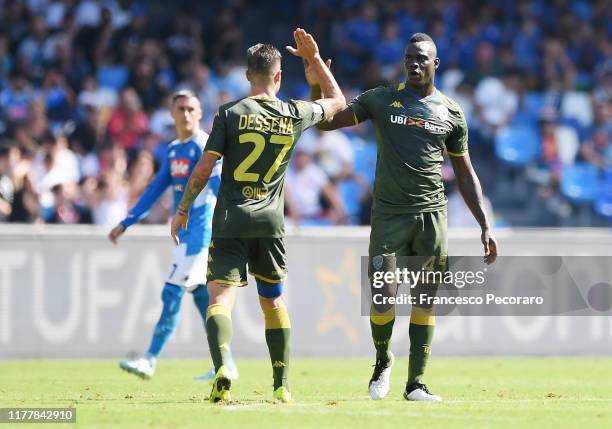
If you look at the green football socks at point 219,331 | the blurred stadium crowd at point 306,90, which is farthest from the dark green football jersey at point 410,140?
the blurred stadium crowd at point 306,90

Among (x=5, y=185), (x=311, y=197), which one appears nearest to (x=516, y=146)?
(x=311, y=197)

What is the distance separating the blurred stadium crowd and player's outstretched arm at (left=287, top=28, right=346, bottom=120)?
22.5 ft

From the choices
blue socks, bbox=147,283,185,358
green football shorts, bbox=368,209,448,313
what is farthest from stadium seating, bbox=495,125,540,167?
green football shorts, bbox=368,209,448,313

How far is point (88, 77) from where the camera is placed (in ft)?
62.1

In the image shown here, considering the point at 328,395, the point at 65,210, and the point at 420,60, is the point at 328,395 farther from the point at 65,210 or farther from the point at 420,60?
the point at 65,210

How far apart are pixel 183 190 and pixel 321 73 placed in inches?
101

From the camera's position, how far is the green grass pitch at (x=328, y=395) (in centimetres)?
768

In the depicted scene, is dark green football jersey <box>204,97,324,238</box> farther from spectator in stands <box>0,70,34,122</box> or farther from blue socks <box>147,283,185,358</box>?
spectator in stands <box>0,70,34,122</box>

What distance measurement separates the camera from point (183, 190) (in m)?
11.0

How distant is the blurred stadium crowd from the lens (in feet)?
55.5

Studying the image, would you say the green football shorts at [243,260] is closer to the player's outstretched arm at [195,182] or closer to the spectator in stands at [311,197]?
the player's outstretched arm at [195,182]

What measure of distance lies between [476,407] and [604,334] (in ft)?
21.8

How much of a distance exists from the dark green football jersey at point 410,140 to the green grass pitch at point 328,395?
4.82 ft

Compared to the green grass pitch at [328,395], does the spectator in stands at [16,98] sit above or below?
above
